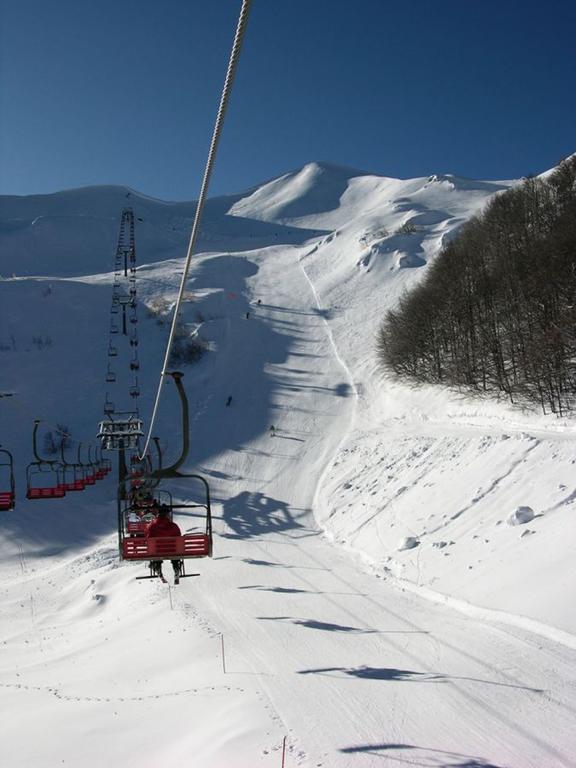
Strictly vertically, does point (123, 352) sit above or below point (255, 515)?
above

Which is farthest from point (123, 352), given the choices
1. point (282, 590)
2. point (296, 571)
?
point (282, 590)

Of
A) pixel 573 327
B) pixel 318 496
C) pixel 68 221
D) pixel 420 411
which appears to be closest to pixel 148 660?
pixel 318 496

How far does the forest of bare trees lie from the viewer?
27.6 metres

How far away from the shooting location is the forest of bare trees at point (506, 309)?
27578 millimetres

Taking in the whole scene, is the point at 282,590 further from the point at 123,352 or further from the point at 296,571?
the point at 123,352

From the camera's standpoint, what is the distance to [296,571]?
75.6 ft

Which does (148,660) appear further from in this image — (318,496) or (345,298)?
(345,298)

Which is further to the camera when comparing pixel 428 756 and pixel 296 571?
pixel 296 571

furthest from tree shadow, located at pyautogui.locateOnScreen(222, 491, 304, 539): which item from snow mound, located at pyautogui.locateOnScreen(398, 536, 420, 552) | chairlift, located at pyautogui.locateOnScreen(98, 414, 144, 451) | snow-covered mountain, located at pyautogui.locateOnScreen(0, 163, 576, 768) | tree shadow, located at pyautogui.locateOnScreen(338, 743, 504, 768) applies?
tree shadow, located at pyautogui.locateOnScreen(338, 743, 504, 768)

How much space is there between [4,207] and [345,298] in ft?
299

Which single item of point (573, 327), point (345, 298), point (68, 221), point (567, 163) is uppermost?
point (68, 221)

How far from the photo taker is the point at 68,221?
107m

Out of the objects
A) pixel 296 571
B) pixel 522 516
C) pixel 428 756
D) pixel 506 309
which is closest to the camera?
pixel 428 756

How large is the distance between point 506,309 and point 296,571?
2049 centimetres
